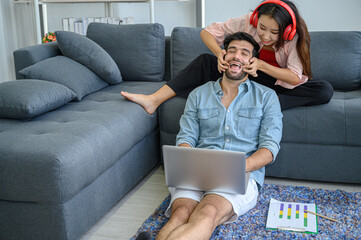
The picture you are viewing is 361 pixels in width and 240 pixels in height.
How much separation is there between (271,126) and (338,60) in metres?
1.03

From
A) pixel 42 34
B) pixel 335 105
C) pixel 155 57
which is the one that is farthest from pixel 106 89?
pixel 42 34

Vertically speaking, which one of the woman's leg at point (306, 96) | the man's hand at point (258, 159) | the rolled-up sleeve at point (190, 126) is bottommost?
the man's hand at point (258, 159)

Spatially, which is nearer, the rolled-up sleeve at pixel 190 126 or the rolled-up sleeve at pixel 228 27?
the rolled-up sleeve at pixel 190 126

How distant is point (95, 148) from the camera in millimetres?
1951

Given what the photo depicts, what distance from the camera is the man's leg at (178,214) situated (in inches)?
66.2

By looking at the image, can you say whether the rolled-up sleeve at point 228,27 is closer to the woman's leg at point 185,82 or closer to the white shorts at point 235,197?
the woman's leg at point 185,82

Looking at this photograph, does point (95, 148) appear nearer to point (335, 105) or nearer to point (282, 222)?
point (282, 222)

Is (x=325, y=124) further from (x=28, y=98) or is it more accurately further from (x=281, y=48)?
(x=28, y=98)

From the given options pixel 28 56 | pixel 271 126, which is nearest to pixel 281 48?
pixel 271 126

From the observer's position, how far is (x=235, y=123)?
2.12 m

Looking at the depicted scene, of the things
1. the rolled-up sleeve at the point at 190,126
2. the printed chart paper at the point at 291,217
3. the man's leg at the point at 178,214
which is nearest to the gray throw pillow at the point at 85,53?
the rolled-up sleeve at the point at 190,126

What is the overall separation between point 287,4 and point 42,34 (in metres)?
3.66

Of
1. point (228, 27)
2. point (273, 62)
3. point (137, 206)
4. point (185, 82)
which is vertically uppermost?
point (228, 27)

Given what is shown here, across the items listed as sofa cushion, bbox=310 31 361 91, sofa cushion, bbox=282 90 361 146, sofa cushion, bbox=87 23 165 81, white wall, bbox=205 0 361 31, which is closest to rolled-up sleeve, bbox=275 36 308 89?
sofa cushion, bbox=282 90 361 146
